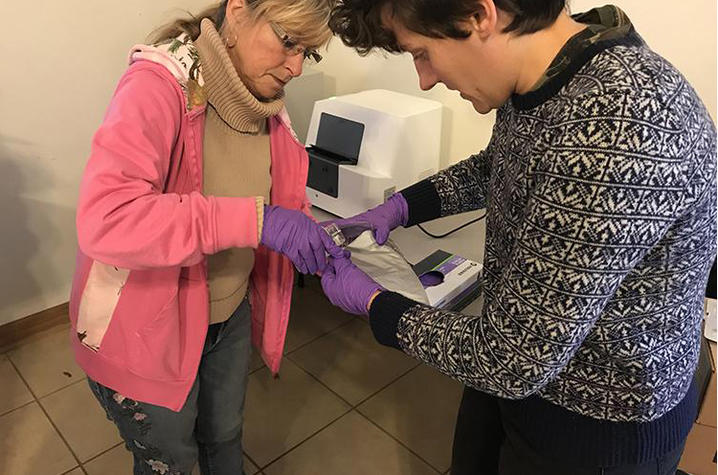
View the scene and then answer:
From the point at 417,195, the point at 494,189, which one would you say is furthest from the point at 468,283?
the point at 494,189

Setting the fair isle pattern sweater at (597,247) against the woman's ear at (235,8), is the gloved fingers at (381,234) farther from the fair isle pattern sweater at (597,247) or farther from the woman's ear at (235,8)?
the woman's ear at (235,8)

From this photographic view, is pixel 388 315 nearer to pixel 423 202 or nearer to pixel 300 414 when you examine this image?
pixel 423 202

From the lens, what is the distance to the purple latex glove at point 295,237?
1.01 meters

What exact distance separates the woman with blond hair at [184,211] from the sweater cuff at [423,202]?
247 millimetres

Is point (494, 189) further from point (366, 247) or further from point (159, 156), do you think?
point (159, 156)

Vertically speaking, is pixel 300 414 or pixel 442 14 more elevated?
pixel 442 14

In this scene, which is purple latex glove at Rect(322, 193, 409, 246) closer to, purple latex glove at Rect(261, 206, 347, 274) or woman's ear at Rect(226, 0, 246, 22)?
purple latex glove at Rect(261, 206, 347, 274)

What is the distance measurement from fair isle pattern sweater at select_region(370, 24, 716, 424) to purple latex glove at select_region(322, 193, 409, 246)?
0.41 meters

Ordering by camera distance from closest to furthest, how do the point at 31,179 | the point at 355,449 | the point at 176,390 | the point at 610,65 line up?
the point at 610,65 < the point at 176,390 < the point at 355,449 < the point at 31,179

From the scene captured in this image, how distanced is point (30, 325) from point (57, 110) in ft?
2.78

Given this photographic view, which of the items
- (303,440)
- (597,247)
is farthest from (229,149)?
(303,440)

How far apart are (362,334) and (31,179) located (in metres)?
1.36

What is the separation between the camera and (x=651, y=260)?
721 millimetres

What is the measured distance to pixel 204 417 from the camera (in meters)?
1.33
